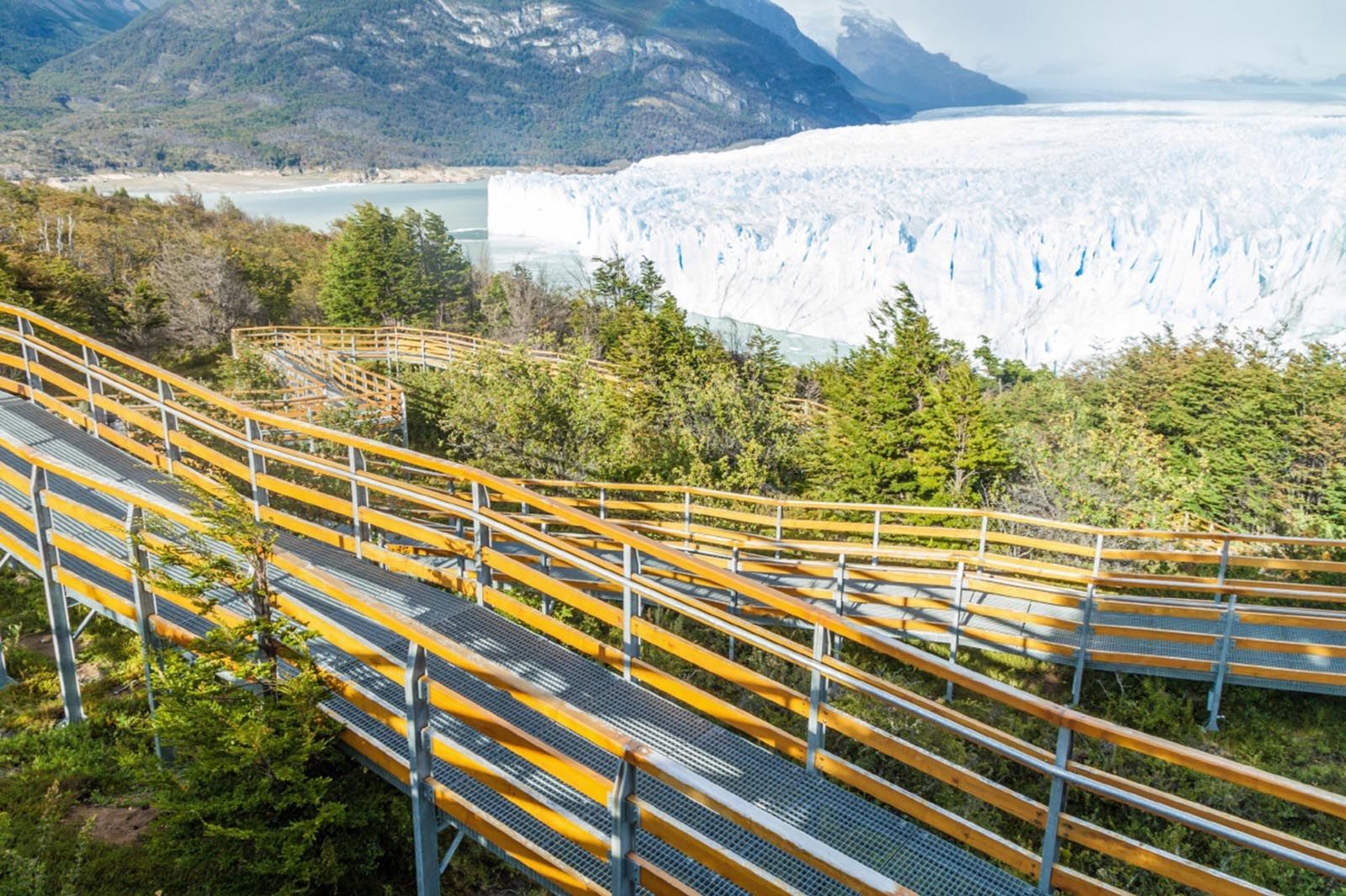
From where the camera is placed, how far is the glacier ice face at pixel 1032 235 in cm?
3738

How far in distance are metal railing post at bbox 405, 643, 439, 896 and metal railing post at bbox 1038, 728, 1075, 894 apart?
2.28m

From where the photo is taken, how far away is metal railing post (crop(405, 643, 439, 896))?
10.7 ft

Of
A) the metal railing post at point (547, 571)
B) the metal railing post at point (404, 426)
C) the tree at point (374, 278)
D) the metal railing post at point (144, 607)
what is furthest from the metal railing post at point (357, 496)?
the tree at point (374, 278)

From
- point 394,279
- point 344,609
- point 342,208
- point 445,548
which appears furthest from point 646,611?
point 342,208

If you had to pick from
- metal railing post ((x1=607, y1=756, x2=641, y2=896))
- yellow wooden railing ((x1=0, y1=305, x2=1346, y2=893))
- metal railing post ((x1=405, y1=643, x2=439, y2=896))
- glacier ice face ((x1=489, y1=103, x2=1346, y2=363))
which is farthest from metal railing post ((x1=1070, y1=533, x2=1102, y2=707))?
glacier ice face ((x1=489, y1=103, x2=1346, y2=363))

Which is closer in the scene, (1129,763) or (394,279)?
(1129,763)

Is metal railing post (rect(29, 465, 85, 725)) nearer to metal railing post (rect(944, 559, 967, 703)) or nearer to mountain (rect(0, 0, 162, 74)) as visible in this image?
metal railing post (rect(944, 559, 967, 703))

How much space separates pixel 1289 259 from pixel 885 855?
43853 millimetres

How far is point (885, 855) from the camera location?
319 cm

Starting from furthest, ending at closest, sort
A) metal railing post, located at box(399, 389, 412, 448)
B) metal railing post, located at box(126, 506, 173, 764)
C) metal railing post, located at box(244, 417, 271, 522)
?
metal railing post, located at box(399, 389, 412, 448)
metal railing post, located at box(244, 417, 271, 522)
metal railing post, located at box(126, 506, 173, 764)

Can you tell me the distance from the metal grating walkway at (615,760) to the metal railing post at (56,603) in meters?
0.20

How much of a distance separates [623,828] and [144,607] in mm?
3100

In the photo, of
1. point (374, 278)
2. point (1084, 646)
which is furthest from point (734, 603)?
point (374, 278)

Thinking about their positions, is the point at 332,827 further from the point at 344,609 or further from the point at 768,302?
the point at 768,302
